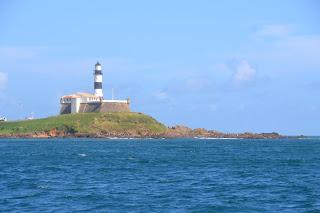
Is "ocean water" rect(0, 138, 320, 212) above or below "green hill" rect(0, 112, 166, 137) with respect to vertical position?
below

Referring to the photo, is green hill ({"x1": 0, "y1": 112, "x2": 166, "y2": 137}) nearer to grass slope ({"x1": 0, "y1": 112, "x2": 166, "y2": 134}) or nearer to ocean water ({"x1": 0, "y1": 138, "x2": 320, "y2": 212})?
grass slope ({"x1": 0, "y1": 112, "x2": 166, "y2": 134})

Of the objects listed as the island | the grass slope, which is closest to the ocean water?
the grass slope

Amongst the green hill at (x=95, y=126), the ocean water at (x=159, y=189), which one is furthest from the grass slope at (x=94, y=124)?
the ocean water at (x=159, y=189)

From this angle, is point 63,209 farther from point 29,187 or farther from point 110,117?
point 110,117

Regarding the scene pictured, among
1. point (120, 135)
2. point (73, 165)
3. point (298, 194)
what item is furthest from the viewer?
point (120, 135)

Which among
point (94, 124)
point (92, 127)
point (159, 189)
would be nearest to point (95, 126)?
point (94, 124)

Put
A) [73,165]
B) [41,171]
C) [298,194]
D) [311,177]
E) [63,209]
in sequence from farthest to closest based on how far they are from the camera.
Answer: [73,165], [41,171], [311,177], [298,194], [63,209]

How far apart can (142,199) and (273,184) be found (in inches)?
501

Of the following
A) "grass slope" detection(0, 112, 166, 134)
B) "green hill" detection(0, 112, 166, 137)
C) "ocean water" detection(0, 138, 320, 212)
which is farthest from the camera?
"green hill" detection(0, 112, 166, 137)

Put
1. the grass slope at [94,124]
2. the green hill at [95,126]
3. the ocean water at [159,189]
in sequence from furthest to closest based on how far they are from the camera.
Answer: the green hill at [95,126] → the grass slope at [94,124] → the ocean water at [159,189]

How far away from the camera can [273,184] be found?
47.9 meters

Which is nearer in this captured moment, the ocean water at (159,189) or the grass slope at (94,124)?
the ocean water at (159,189)

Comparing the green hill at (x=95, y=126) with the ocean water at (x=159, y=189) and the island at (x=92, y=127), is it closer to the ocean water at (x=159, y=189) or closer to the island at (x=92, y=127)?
the island at (x=92, y=127)

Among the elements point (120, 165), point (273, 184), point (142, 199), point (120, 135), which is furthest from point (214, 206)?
point (120, 135)
